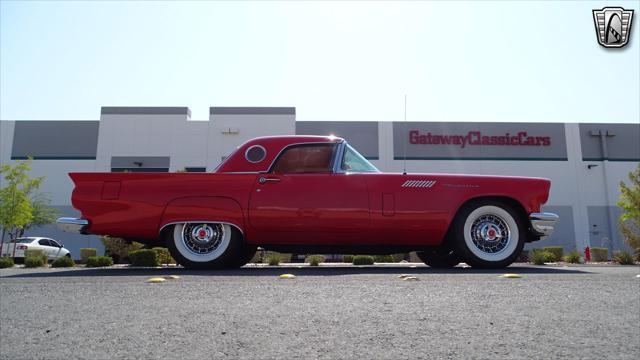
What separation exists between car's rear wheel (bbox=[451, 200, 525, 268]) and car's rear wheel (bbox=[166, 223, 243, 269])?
2614mm

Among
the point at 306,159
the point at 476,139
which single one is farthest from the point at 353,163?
the point at 476,139

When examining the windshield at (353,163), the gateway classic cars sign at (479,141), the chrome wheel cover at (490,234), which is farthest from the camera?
the gateway classic cars sign at (479,141)

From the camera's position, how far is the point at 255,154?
554 cm

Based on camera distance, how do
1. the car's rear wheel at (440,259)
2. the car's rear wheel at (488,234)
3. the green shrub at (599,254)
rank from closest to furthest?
the car's rear wheel at (488,234) < the car's rear wheel at (440,259) < the green shrub at (599,254)

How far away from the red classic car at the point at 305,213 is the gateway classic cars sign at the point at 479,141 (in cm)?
2566

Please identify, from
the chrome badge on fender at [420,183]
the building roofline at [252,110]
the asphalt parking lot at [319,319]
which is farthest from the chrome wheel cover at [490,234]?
the building roofline at [252,110]

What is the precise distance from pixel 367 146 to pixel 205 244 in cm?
2621

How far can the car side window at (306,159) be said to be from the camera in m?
5.32

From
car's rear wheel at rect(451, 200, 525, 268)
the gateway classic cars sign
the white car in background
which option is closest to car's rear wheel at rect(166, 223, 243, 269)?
car's rear wheel at rect(451, 200, 525, 268)

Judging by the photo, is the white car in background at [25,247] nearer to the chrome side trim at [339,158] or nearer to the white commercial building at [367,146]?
the white commercial building at [367,146]

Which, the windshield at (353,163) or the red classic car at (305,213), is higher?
the windshield at (353,163)

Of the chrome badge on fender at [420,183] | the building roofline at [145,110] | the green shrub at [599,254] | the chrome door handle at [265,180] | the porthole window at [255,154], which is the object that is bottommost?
the green shrub at [599,254]

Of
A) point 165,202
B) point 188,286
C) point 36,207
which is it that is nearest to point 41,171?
point 36,207

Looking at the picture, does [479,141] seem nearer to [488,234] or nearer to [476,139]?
[476,139]
